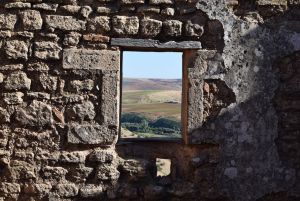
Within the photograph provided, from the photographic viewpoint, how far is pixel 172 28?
168 inches

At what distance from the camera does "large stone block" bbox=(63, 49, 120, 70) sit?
4203 mm

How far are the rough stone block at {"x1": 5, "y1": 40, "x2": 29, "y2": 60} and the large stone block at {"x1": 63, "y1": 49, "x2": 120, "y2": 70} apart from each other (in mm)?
357

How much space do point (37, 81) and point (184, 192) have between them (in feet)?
5.26

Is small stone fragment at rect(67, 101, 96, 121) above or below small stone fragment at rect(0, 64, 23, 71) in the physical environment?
below

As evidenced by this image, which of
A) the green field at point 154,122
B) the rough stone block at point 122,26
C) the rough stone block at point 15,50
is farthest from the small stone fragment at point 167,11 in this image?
the green field at point 154,122

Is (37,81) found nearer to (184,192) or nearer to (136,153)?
(136,153)

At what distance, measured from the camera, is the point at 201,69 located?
4.29m

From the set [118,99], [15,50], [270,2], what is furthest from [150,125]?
[15,50]

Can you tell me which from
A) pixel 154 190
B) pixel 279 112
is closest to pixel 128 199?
pixel 154 190

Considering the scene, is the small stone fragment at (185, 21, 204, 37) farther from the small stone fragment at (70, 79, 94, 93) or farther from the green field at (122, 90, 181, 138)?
the green field at (122, 90, 181, 138)

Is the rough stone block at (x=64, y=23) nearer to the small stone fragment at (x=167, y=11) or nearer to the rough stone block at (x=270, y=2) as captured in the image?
the small stone fragment at (x=167, y=11)

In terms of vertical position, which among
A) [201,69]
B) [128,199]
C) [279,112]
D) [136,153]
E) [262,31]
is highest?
[262,31]

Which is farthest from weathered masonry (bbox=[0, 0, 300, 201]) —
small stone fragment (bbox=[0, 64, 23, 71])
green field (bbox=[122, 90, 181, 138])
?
green field (bbox=[122, 90, 181, 138])

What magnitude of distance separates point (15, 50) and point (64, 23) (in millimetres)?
478
